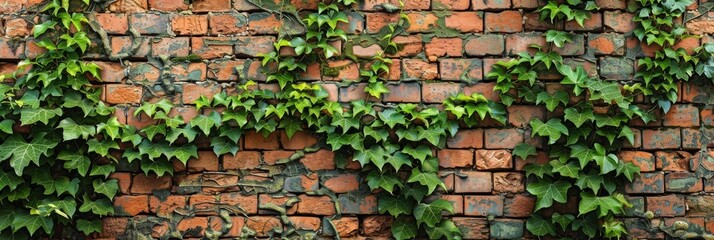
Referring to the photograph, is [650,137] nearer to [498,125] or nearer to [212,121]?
[498,125]

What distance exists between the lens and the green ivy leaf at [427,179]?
2607mm

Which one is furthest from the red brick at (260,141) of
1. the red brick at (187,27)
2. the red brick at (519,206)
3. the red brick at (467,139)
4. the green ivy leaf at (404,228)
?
the red brick at (519,206)

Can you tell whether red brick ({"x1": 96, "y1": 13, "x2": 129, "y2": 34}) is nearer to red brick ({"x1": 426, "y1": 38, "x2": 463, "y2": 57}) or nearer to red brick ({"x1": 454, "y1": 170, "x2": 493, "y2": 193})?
red brick ({"x1": 426, "y1": 38, "x2": 463, "y2": 57})

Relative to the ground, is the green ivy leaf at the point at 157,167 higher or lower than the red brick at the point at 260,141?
lower

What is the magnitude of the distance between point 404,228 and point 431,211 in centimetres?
12

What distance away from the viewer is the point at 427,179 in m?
2.62

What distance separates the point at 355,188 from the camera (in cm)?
269

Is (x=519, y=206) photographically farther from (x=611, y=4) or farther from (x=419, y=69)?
(x=611, y=4)

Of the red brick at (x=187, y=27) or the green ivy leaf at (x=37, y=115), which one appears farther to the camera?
the red brick at (x=187, y=27)

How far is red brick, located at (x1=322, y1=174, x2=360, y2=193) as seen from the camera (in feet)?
8.84

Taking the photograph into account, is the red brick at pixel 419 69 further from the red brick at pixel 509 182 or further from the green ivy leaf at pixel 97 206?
the green ivy leaf at pixel 97 206

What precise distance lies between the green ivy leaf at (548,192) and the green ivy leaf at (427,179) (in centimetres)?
35

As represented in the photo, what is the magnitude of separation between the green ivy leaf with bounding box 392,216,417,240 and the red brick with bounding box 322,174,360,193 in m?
0.21

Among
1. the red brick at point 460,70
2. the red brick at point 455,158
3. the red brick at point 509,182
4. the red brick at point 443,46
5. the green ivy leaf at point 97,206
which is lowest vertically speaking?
the green ivy leaf at point 97,206
